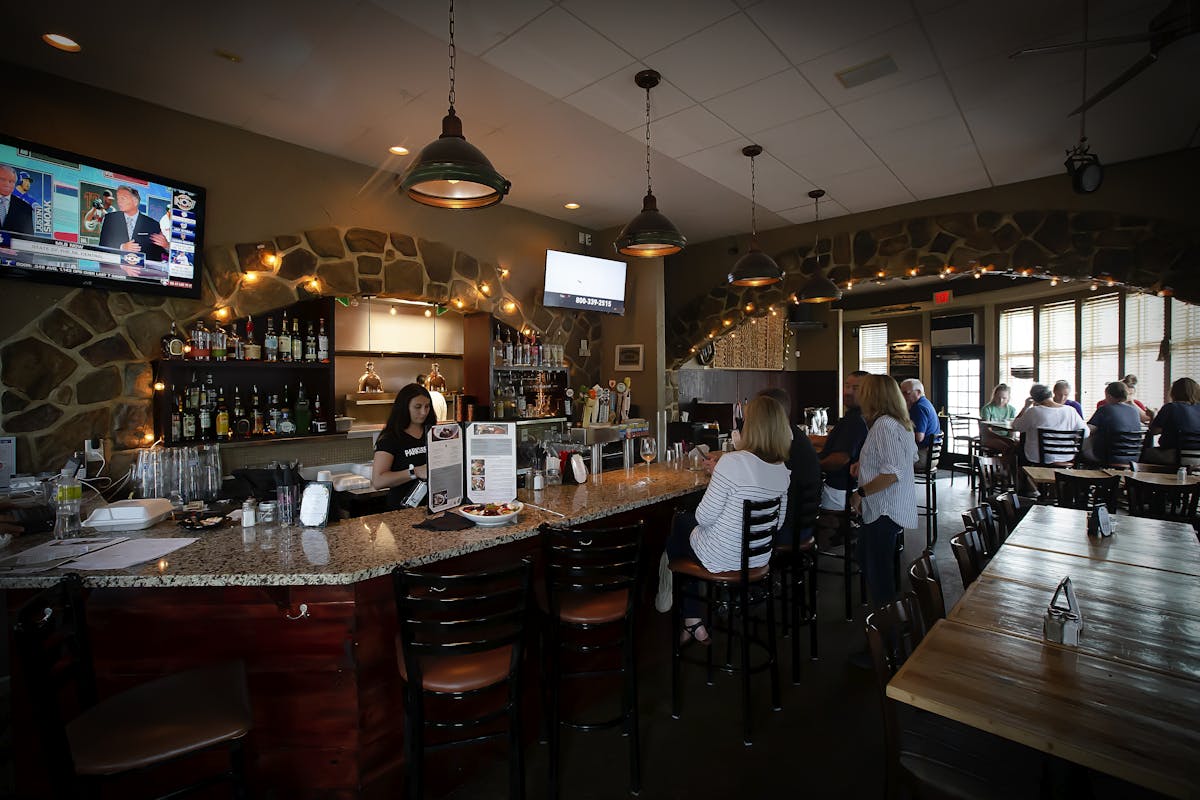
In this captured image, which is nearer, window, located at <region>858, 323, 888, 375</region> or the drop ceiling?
the drop ceiling

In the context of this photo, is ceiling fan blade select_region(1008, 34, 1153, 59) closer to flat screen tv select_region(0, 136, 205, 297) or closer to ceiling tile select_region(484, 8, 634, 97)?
ceiling tile select_region(484, 8, 634, 97)

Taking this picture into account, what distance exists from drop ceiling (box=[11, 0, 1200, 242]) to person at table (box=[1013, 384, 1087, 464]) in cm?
269

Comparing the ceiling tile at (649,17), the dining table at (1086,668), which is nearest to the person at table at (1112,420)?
the dining table at (1086,668)

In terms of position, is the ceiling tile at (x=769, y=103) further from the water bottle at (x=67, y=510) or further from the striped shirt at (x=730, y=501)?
the water bottle at (x=67, y=510)

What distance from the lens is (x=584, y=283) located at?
6.74 meters

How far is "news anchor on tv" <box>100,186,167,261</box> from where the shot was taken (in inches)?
149

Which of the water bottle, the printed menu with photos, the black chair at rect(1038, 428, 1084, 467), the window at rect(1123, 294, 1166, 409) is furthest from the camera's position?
the window at rect(1123, 294, 1166, 409)

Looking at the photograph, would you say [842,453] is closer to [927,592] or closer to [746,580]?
[746,580]

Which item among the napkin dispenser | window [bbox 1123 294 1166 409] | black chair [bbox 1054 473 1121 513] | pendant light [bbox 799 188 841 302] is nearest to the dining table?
the napkin dispenser

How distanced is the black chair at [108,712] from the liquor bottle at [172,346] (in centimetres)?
276

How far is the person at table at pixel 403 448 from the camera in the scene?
3.80 meters

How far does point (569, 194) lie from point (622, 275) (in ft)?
4.51

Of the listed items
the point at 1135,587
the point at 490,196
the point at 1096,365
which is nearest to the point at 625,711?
the point at 1135,587

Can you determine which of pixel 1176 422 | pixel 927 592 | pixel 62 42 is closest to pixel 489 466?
pixel 927 592
